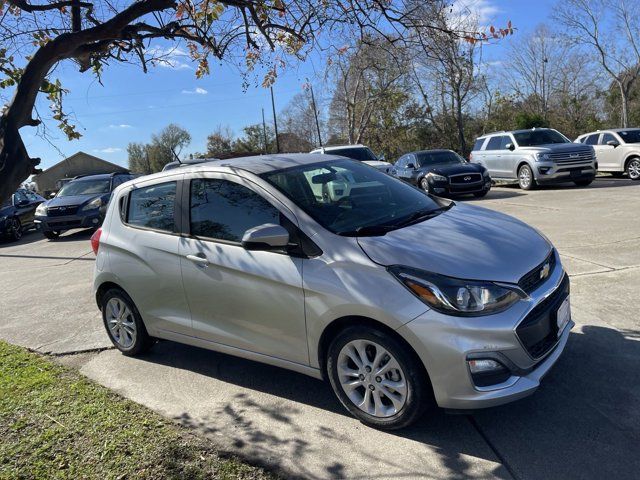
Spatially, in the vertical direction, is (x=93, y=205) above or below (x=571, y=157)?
above

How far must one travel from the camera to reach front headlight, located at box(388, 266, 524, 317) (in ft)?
9.52

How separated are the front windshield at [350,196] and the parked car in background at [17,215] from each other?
1516 centimetres

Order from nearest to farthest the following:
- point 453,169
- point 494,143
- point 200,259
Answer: point 200,259 < point 453,169 < point 494,143

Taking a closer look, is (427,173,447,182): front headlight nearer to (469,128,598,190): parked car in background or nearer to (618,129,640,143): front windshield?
(469,128,598,190): parked car in background

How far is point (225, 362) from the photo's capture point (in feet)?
15.1

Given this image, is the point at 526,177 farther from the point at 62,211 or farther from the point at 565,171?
the point at 62,211

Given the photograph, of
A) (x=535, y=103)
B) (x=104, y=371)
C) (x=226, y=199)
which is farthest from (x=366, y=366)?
(x=535, y=103)

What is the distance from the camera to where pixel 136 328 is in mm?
4699

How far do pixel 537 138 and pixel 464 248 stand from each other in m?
14.6

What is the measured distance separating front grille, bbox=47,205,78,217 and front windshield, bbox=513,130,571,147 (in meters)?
13.4

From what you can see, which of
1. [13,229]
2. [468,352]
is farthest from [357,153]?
[468,352]

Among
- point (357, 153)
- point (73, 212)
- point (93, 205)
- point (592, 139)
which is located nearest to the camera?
point (73, 212)

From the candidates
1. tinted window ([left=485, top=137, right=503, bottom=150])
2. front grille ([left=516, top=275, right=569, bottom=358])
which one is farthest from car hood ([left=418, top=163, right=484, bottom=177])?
front grille ([left=516, top=275, right=569, bottom=358])

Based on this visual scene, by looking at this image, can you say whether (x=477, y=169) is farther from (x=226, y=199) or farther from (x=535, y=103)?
(x=535, y=103)
